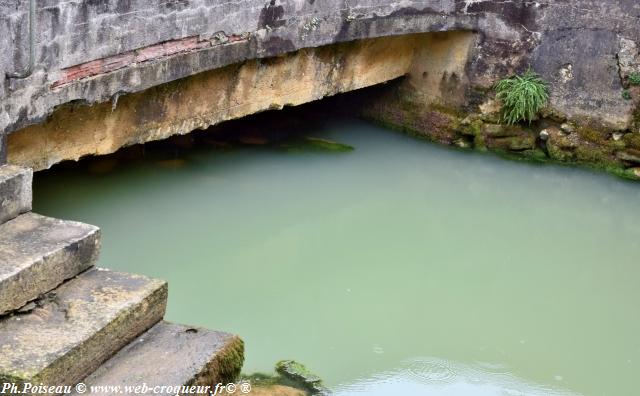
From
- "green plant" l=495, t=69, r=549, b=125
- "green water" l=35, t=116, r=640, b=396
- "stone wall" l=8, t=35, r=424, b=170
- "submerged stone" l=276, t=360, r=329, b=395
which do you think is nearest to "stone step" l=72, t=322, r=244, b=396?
"submerged stone" l=276, t=360, r=329, b=395

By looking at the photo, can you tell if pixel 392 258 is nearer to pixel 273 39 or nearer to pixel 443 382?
pixel 443 382

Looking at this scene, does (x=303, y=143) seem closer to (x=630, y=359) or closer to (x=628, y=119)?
(x=628, y=119)

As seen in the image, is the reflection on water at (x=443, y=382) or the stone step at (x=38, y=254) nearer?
the stone step at (x=38, y=254)

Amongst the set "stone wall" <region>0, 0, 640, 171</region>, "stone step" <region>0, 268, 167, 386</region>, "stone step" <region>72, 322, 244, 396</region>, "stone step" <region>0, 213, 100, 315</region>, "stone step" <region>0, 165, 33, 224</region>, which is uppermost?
"stone wall" <region>0, 0, 640, 171</region>

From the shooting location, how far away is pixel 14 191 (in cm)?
370

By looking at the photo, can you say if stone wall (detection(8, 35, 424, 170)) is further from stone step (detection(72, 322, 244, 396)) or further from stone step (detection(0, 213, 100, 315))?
stone step (detection(72, 322, 244, 396))

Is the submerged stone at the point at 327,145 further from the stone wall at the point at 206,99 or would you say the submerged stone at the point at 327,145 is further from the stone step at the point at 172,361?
the stone step at the point at 172,361

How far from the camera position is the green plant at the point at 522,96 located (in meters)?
6.53

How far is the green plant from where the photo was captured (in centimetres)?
Result: 653

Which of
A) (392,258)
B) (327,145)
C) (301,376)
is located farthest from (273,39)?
(301,376)

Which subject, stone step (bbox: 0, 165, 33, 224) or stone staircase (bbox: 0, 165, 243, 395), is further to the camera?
stone step (bbox: 0, 165, 33, 224)

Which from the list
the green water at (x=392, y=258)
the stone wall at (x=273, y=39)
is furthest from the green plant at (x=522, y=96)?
the green water at (x=392, y=258)

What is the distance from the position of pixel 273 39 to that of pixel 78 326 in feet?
8.70

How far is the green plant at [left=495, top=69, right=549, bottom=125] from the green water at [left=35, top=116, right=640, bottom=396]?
0.35 m
